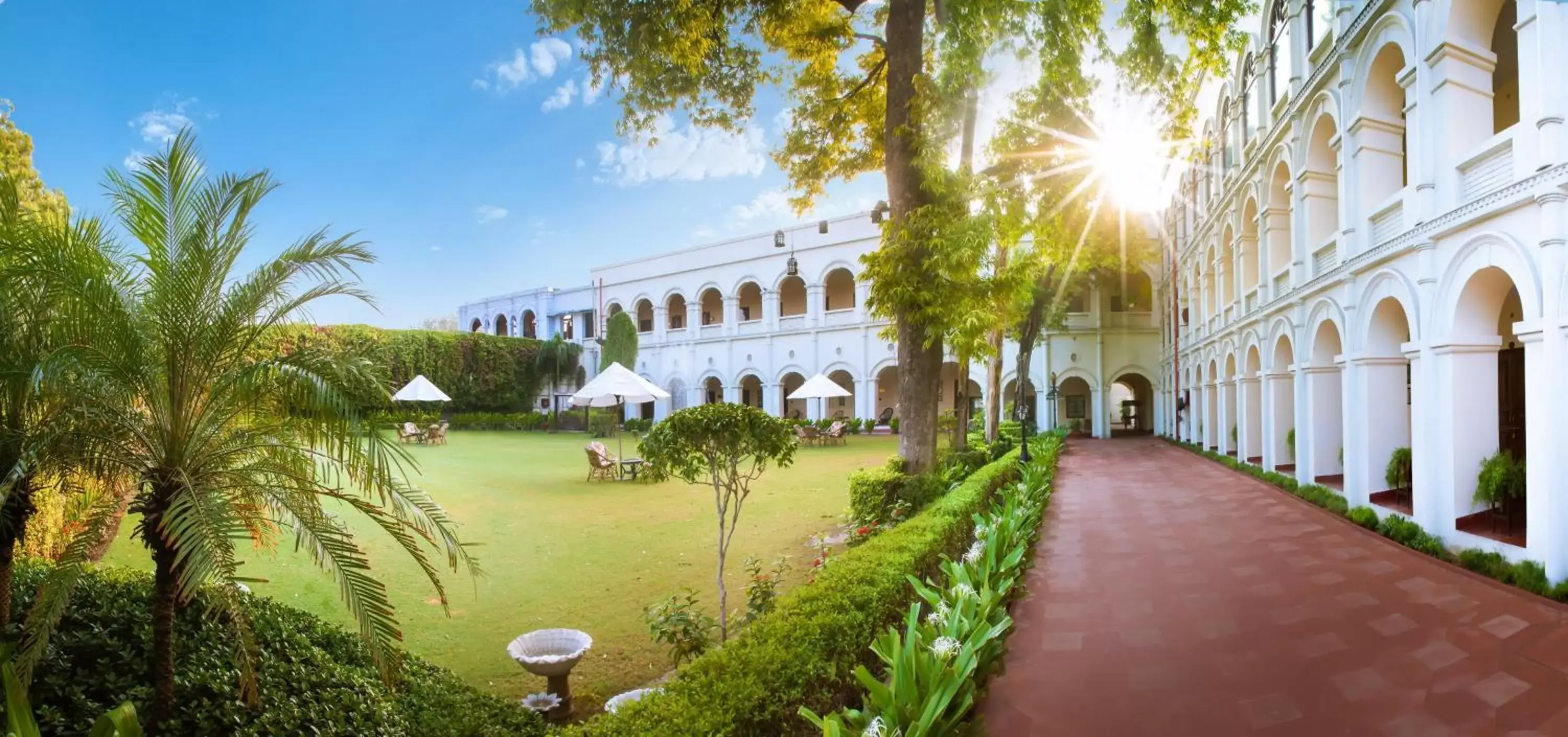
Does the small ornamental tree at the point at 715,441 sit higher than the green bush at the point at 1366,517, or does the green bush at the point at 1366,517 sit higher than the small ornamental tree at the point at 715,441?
the small ornamental tree at the point at 715,441

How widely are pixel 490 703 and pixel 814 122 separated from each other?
10.3 m

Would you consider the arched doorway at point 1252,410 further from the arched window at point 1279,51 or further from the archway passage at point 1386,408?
the archway passage at point 1386,408

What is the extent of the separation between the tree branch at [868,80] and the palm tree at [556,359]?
27033 mm

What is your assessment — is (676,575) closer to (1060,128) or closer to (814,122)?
(814,122)

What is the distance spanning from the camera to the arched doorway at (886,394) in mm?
30169

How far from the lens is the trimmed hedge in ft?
8.67

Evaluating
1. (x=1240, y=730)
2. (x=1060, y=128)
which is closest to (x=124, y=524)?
(x=1240, y=730)

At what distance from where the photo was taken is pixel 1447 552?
6.44 m

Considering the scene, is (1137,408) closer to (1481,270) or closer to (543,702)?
(1481,270)

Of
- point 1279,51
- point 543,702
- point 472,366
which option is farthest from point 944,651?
point 472,366

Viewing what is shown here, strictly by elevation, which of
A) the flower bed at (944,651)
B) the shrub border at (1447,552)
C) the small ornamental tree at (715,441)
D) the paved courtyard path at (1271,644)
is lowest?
the paved courtyard path at (1271,644)

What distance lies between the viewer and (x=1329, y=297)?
895cm


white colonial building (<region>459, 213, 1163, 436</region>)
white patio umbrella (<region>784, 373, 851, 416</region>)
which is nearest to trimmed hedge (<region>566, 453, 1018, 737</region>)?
white patio umbrella (<region>784, 373, 851, 416</region>)

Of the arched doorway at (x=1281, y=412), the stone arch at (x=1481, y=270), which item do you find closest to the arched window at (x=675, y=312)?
the arched doorway at (x=1281, y=412)
